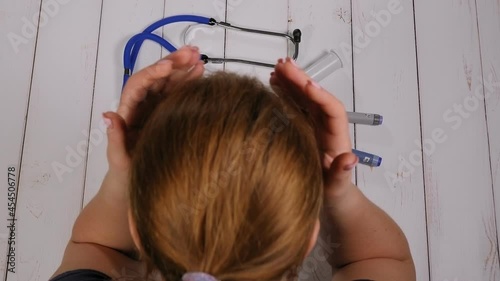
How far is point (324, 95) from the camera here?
0.46 m

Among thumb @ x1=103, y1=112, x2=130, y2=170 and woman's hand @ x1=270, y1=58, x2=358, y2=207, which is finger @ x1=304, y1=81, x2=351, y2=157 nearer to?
woman's hand @ x1=270, y1=58, x2=358, y2=207

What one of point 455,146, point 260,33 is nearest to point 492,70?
point 455,146

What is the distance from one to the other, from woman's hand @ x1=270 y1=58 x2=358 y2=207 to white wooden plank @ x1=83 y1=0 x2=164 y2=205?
0.38 meters

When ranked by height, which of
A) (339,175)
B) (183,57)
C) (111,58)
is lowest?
(339,175)

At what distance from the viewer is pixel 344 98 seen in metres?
0.82

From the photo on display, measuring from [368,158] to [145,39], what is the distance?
0.42 metres

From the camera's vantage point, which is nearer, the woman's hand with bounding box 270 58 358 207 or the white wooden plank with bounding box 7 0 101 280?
the woman's hand with bounding box 270 58 358 207

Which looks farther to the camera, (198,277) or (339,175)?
(339,175)

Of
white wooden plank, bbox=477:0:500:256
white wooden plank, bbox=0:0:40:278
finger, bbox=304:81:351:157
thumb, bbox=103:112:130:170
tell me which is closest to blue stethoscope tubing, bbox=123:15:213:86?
white wooden plank, bbox=0:0:40:278

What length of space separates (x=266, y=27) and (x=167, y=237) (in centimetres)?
57

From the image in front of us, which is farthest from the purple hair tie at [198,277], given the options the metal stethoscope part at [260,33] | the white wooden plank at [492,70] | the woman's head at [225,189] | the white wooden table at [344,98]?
the white wooden plank at [492,70]

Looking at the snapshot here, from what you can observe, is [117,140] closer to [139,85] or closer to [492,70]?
[139,85]

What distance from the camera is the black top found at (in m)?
0.50

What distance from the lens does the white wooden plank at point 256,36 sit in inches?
32.7
